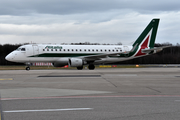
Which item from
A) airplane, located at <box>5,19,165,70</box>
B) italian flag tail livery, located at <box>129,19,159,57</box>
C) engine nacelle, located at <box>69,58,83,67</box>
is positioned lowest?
engine nacelle, located at <box>69,58,83,67</box>

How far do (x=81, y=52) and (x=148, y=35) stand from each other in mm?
12375

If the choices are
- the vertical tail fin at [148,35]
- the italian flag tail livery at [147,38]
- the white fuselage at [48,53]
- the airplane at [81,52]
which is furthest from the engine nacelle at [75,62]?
the vertical tail fin at [148,35]

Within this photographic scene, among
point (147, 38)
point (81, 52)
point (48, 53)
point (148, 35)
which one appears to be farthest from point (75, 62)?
point (148, 35)

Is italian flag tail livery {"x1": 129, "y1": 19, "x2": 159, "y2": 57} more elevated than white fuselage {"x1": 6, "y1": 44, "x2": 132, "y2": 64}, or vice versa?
italian flag tail livery {"x1": 129, "y1": 19, "x2": 159, "y2": 57}

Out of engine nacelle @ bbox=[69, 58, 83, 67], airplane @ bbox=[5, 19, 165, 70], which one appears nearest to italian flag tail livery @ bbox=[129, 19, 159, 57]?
airplane @ bbox=[5, 19, 165, 70]

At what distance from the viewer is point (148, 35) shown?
132 feet

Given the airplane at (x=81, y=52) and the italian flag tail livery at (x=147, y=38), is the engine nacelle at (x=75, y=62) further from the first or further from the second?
the italian flag tail livery at (x=147, y=38)

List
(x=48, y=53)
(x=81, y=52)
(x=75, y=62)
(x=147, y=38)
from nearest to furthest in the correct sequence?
(x=75, y=62) < (x=48, y=53) < (x=81, y=52) < (x=147, y=38)

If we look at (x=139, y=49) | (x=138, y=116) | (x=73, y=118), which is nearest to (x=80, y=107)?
(x=73, y=118)

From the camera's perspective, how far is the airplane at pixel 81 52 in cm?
3388

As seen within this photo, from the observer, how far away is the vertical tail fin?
4012 cm

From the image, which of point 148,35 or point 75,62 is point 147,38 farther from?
point 75,62

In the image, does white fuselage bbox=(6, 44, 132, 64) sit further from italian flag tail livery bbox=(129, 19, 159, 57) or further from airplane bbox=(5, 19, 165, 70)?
italian flag tail livery bbox=(129, 19, 159, 57)

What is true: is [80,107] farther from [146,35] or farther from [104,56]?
[146,35]
